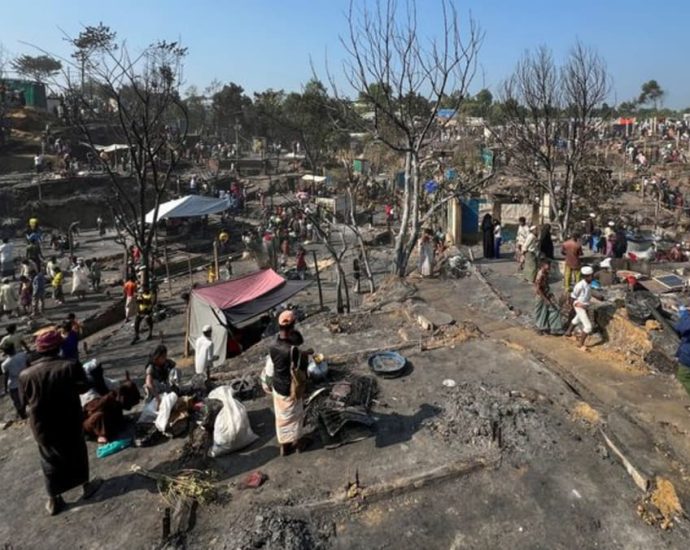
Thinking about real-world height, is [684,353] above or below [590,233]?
above

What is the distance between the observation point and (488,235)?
14594mm

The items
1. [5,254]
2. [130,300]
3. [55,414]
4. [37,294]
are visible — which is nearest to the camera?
[55,414]

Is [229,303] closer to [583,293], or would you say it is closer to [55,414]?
[55,414]

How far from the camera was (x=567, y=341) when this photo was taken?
8523mm

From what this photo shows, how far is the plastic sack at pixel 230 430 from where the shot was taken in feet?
17.6

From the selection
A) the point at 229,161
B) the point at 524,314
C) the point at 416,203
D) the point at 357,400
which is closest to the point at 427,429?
the point at 357,400

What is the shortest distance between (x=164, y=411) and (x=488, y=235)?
35.8 ft

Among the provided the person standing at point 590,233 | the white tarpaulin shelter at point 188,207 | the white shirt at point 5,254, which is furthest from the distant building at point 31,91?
the person standing at point 590,233

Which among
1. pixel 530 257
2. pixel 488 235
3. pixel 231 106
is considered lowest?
pixel 530 257

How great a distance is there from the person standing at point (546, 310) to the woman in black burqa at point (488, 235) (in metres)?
5.91

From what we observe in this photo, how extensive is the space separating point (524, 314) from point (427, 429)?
16.3 ft

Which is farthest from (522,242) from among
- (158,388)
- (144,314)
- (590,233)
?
(158,388)

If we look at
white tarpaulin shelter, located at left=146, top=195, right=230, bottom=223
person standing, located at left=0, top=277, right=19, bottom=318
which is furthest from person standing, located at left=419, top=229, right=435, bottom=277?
person standing, located at left=0, top=277, right=19, bottom=318

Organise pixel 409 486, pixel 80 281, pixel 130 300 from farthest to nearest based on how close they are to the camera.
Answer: pixel 80 281 → pixel 130 300 → pixel 409 486
